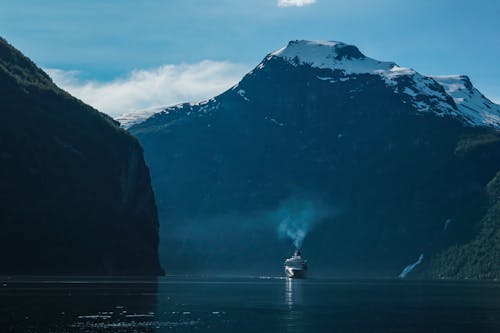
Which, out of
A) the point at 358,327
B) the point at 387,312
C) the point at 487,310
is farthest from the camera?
the point at 487,310

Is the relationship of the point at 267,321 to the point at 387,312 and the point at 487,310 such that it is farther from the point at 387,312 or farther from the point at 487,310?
the point at 487,310

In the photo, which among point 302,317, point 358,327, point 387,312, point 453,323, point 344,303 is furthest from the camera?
point 344,303

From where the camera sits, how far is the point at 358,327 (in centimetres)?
10594

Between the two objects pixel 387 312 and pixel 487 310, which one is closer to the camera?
pixel 387 312

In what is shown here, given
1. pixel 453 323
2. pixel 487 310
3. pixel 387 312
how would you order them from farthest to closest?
pixel 487 310
pixel 387 312
pixel 453 323

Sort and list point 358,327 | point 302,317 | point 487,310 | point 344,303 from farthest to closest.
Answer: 1. point 344,303
2. point 487,310
3. point 302,317
4. point 358,327

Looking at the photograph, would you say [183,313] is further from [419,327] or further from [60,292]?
[60,292]

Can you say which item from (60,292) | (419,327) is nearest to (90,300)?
(60,292)

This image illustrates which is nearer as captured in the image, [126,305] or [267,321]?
[267,321]

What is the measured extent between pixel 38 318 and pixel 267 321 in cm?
3114

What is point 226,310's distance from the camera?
134m

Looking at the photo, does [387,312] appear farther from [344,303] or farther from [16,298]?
[16,298]

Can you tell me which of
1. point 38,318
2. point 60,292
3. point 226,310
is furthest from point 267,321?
point 60,292

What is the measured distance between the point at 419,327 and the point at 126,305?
51.8 meters
